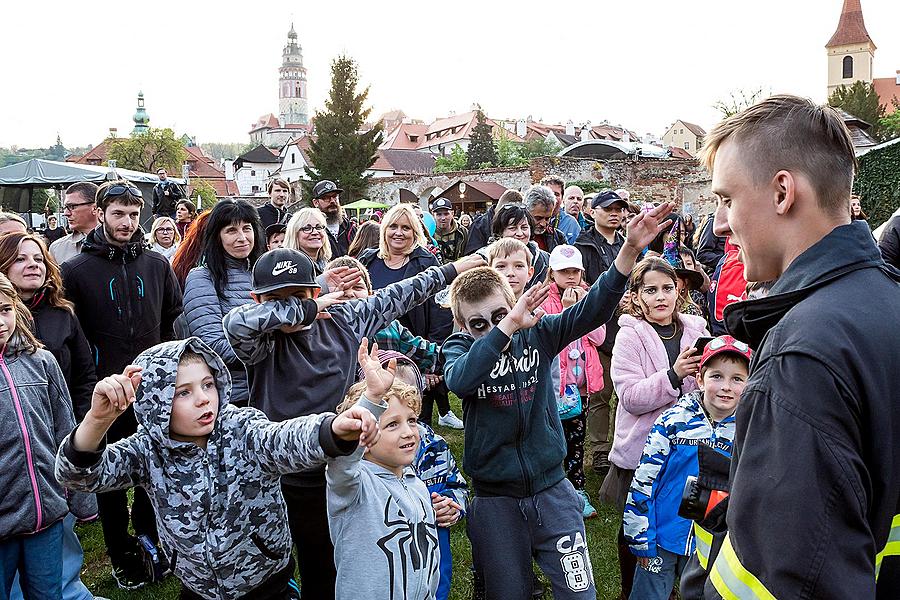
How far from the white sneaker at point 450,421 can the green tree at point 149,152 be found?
5007 centimetres

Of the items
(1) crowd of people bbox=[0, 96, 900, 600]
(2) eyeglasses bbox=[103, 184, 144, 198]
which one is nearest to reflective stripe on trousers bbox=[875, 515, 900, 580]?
(1) crowd of people bbox=[0, 96, 900, 600]

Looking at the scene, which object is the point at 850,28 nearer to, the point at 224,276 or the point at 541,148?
the point at 541,148

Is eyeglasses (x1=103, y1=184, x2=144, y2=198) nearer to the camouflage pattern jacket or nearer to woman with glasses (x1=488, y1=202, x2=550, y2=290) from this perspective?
woman with glasses (x1=488, y1=202, x2=550, y2=290)

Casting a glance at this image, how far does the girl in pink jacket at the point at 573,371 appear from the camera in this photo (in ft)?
15.9

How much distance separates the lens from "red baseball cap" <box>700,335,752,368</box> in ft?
10.5

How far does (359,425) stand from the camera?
7.25 ft

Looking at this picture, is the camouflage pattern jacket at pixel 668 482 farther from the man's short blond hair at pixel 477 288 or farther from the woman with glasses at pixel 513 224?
the woman with glasses at pixel 513 224

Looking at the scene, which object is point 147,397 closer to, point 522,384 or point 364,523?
point 364,523

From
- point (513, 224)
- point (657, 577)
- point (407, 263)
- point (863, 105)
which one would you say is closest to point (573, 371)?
point (407, 263)

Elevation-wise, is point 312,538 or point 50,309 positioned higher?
point 50,309

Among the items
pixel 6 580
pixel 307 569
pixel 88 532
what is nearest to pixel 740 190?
pixel 307 569

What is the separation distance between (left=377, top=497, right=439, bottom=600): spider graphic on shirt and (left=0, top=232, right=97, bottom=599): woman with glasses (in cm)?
185

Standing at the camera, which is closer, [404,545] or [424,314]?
[404,545]

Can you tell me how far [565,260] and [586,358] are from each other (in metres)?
0.83
